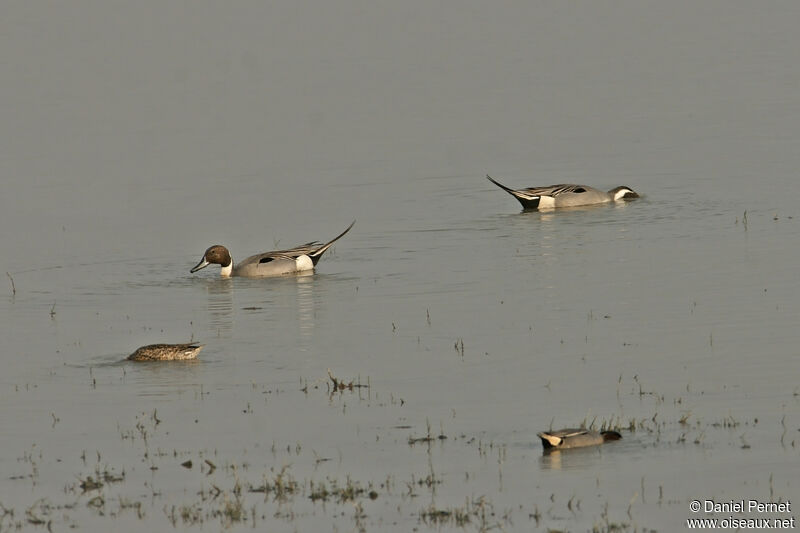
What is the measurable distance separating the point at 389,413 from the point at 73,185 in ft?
56.3

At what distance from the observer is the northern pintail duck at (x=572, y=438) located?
11219 mm

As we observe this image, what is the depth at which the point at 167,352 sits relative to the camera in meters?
15.1

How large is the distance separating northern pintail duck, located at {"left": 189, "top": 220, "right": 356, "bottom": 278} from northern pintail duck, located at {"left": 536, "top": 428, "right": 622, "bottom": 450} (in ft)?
33.4

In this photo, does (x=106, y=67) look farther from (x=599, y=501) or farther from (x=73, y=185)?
(x=599, y=501)

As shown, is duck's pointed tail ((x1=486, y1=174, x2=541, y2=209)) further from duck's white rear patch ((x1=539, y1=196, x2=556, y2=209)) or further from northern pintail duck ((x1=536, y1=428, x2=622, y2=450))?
northern pintail duck ((x1=536, y1=428, x2=622, y2=450))

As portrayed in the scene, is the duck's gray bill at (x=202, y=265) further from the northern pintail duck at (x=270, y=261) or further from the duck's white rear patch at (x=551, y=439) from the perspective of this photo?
the duck's white rear patch at (x=551, y=439)


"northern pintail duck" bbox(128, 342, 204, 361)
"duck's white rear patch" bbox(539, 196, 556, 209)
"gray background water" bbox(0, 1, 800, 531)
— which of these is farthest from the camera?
"duck's white rear patch" bbox(539, 196, 556, 209)

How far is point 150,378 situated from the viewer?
14688 millimetres

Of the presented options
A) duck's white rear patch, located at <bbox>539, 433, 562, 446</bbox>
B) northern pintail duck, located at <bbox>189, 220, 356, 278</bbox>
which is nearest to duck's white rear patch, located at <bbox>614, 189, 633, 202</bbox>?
northern pintail duck, located at <bbox>189, 220, 356, 278</bbox>

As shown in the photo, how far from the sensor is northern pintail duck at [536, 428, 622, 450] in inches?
442

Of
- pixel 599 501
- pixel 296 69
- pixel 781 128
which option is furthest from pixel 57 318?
pixel 296 69

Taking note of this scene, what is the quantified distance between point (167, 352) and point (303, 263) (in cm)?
645

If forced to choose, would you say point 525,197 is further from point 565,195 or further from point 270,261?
point 270,261

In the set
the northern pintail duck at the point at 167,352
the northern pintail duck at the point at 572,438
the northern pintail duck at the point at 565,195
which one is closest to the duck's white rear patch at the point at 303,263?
the northern pintail duck at the point at 565,195
